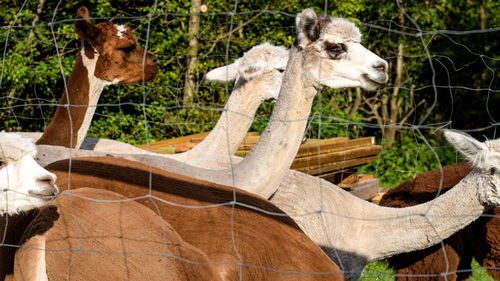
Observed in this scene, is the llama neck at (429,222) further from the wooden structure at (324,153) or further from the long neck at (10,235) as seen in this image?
the wooden structure at (324,153)

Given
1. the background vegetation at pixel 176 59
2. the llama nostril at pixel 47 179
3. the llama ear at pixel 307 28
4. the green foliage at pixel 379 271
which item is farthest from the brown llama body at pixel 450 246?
the background vegetation at pixel 176 59

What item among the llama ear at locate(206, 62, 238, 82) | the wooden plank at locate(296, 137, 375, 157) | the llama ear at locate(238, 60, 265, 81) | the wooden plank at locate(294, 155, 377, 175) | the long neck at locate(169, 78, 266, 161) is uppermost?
the llama ear at locate(238, 60, 265, 81)

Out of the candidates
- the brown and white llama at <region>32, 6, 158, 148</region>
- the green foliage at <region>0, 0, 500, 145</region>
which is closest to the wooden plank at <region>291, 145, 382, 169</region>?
the green foliage at <region>0, 0, 500, 145</region>

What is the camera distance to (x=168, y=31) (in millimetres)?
8961

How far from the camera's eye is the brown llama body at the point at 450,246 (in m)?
4.15

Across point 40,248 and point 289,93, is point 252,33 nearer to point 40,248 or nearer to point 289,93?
point 289,93

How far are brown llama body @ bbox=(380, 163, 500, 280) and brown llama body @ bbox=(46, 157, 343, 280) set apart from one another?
1738 millimetres

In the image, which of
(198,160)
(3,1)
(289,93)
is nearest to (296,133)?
(289,93)

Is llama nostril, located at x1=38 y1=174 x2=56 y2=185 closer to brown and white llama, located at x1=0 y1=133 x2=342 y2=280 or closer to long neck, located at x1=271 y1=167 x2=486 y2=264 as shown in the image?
brown and white llama, located at x1=0 y1=133 x2=342 y2=280

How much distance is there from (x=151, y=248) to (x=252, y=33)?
689 centimetres

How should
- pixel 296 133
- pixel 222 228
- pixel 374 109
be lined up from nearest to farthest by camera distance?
pixel 222 228
pixel 296 133
pixel 374 109

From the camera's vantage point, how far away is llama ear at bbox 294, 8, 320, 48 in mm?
3755

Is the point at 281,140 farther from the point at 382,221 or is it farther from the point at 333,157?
the point at 333,157

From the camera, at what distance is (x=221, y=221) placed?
104 inches
